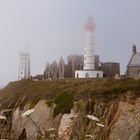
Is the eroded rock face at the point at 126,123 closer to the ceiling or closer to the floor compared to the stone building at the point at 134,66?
closer to the floor


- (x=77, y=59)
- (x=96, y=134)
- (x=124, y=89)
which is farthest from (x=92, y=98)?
(x=96, y=134)

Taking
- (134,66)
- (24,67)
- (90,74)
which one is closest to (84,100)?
(134,66)

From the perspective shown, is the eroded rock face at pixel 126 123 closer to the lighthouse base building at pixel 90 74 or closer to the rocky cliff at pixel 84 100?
the rocky cliff at pixel 84 100

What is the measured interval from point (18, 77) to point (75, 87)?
1228 inches

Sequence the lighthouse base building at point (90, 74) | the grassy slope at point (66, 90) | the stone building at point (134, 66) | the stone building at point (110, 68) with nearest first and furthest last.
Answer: the grassy slope at point (66, 90) < the stone building at point (134, 66) < the lighthouse base building at point (90, 74) < the stone building at point (110, 68)

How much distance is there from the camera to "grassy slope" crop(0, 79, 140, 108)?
132ft

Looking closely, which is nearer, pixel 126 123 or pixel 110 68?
pixel 126 123

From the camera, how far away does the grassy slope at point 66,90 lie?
1587 inches

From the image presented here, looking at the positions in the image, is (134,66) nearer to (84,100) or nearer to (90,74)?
(90,74)

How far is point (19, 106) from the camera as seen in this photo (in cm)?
4838

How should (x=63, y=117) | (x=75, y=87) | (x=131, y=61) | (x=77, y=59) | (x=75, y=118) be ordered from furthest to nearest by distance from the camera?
(x=77, y=59) < (x=131, y=61) < (x=75, y=87) < (x=63, y=117) < (x=75, y=118)

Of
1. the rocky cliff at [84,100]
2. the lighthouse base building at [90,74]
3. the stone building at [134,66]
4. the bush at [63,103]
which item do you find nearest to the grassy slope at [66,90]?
the rocky cliff at [84,100]

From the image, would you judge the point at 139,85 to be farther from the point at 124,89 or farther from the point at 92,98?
the point at 92,98

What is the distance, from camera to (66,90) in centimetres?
4616
